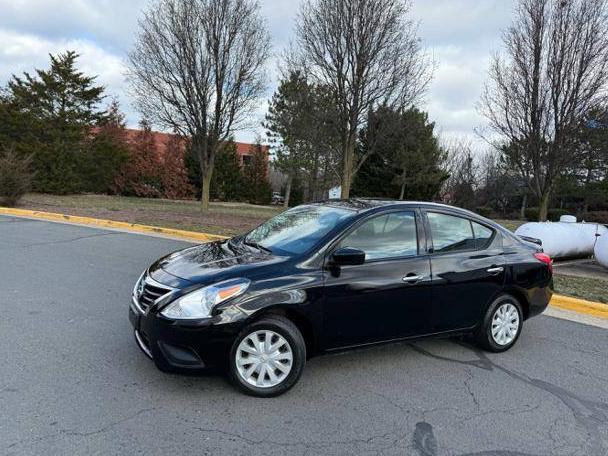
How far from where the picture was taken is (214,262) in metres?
3.93

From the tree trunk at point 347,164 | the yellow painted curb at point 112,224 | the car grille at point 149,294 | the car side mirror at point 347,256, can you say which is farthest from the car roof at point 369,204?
the tree trunk at point 347,164

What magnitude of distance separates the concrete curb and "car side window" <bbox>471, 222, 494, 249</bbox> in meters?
2.58

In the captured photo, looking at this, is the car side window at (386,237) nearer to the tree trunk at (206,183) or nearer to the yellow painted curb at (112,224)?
the yellow painted curb at (112,224)

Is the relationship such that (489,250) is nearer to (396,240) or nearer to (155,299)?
(396,240)

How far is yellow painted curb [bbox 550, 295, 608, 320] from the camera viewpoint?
6.28 meters

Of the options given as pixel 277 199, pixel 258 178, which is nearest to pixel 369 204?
pixel 258 178

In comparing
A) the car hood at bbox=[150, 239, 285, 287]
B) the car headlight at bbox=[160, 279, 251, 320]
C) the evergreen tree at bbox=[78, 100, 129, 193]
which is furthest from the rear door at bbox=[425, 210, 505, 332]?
the evergreen tree at bbox=[78, 100, 129, 193]

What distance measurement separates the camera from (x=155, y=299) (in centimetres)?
361

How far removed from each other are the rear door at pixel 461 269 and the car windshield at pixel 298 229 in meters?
0.92

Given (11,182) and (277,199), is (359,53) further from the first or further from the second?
(277,199)

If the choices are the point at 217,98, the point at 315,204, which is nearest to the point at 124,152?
the point at 217,98

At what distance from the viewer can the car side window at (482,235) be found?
4.75 metres

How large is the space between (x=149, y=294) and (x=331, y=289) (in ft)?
4.64

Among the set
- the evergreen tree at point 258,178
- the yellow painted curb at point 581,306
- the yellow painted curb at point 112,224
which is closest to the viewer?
the yellow painted curb at point 581,306
